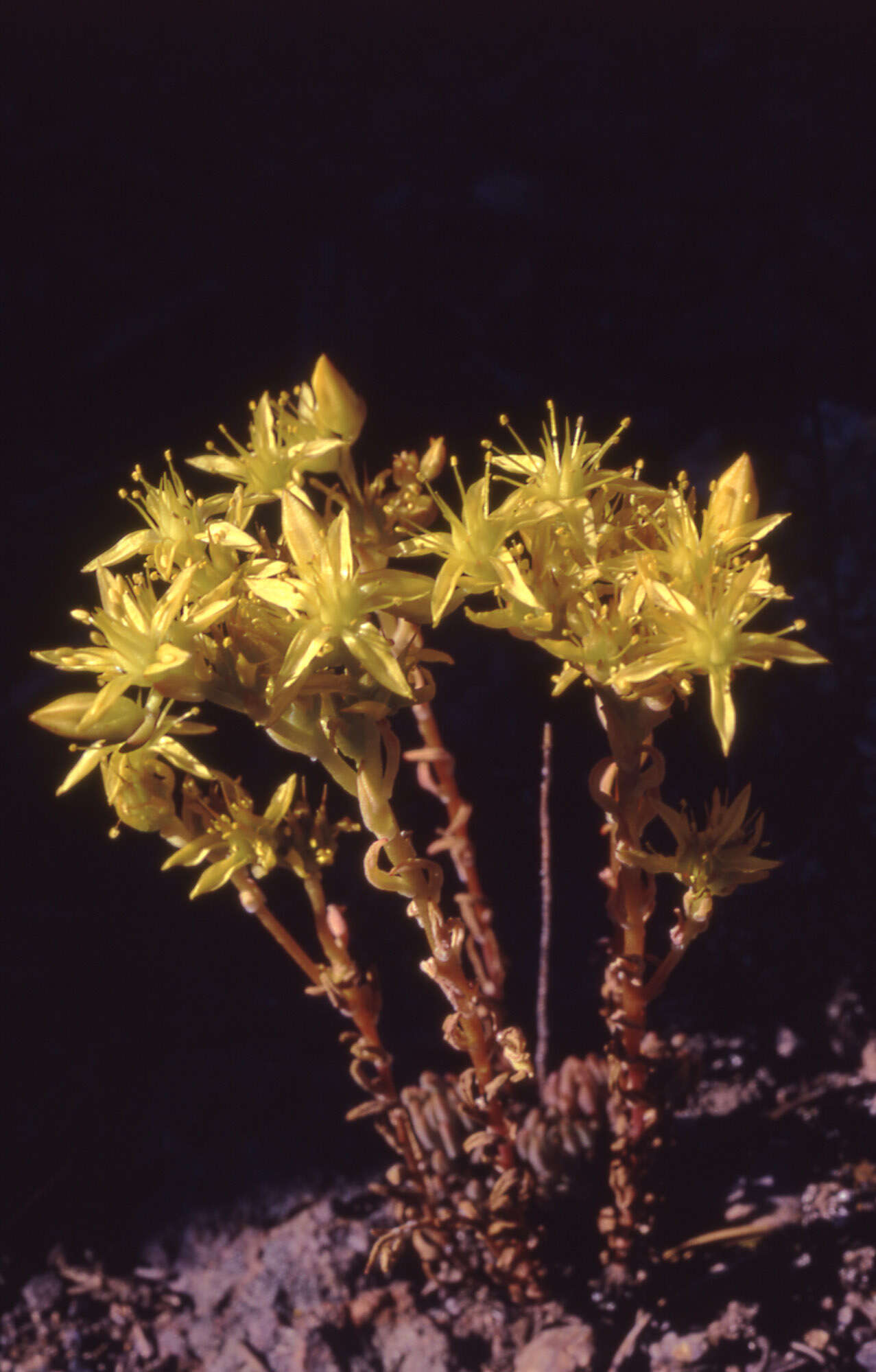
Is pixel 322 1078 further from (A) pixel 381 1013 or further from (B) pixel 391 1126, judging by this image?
(B) pixel 391 1126

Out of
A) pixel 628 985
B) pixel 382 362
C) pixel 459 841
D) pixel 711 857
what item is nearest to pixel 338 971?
pixel 459 841

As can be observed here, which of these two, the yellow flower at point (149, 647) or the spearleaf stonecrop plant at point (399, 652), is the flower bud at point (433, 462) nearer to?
the spearleaf stonecrop plant at point (399, 652)

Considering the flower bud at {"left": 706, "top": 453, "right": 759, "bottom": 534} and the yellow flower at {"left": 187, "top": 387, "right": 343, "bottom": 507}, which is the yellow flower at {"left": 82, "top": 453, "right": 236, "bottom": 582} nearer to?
the yellow flower at {"left": 187, "top": 387, "right": 343, "bottom": 507}

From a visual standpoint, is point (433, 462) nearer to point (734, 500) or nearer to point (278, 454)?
point (278, 454)

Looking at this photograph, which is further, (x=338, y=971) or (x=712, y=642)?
(x=338, y=971)

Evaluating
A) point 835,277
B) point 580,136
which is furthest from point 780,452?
point 580,136

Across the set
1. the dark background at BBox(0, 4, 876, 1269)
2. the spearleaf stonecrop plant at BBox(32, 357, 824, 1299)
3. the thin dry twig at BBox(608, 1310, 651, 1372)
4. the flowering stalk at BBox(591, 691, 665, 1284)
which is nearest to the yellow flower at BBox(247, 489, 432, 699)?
the spearleaf stonecrop plant at BBox(32, 357, 824, 1299)
